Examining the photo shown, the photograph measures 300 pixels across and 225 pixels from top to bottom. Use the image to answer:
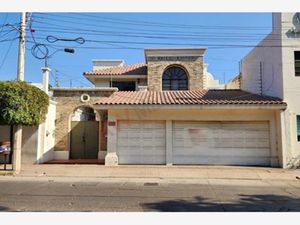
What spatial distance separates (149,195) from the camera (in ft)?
29.0

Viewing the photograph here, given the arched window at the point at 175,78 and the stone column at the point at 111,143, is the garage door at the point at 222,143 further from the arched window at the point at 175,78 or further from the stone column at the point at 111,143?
the arched window at the point at 175,78

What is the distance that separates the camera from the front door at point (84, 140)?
1850 centimetres

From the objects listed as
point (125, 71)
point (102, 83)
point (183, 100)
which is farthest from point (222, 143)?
point (102, 83)

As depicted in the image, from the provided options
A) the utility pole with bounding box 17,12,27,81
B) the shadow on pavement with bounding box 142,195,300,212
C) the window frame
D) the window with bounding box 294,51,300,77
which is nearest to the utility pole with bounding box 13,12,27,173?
the utility pole with bounding box 17,12,27,81

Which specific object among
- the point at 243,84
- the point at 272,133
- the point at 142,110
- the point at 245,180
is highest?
the point at 243,84

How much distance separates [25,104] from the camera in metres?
13.6

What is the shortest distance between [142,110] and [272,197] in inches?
354

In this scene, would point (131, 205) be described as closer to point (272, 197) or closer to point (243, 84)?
point (272, 197)

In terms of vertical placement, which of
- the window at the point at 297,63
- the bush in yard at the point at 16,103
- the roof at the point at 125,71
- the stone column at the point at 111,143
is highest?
the roof at the point at 125,71

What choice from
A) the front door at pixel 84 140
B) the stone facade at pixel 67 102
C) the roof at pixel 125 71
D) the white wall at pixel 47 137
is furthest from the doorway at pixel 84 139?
the roof at pixel 125 71

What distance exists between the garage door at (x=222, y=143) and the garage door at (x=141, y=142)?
764 mm

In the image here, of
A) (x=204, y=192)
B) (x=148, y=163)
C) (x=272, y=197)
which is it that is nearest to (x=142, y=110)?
(x=148, y=163)

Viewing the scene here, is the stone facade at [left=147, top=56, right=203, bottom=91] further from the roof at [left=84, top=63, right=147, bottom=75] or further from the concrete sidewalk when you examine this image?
the concrete sidewalk

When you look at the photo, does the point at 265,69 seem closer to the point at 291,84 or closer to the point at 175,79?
the point at 291,84
